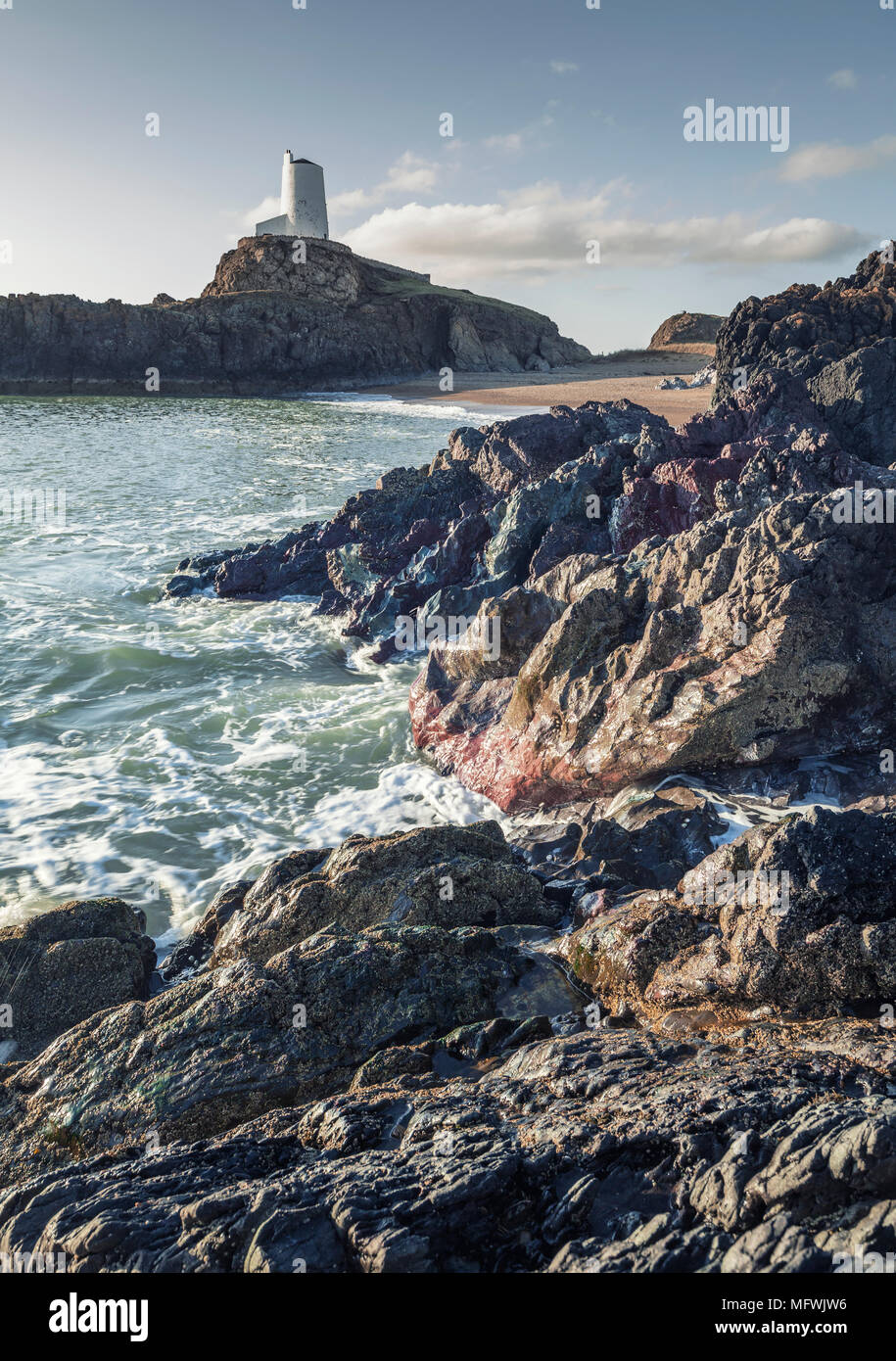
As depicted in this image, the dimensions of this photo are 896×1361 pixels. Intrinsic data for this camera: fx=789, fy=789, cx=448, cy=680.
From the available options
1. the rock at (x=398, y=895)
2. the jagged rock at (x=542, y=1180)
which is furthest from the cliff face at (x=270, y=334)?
the jagged rock at (x=542, y=1180)

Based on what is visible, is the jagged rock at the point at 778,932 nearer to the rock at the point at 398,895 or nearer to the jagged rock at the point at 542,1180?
the jagged rock at the point at 542,1180

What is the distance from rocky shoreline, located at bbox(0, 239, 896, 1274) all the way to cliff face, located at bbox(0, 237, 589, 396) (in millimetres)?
69796

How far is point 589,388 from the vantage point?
54500 mm

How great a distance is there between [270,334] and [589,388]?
33165 mm

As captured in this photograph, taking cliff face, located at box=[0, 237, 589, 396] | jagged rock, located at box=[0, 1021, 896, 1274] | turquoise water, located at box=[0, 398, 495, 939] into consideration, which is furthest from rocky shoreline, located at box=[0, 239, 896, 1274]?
cliff face, located at box=[0, 237, 589, 396]

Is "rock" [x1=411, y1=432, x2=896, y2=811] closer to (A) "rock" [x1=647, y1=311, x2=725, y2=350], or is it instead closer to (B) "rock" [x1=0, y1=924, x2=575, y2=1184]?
(B) "rock" [x1=0, y1=924, x2=575, y2=1184]

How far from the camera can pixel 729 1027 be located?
13.1ft

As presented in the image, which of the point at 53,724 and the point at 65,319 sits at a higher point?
the point at 65,319

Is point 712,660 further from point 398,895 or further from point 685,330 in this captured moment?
point 685,330

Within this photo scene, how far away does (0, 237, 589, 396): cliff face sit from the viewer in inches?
2628

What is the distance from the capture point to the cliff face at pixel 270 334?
6675cm

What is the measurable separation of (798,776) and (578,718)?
6.83 ft
